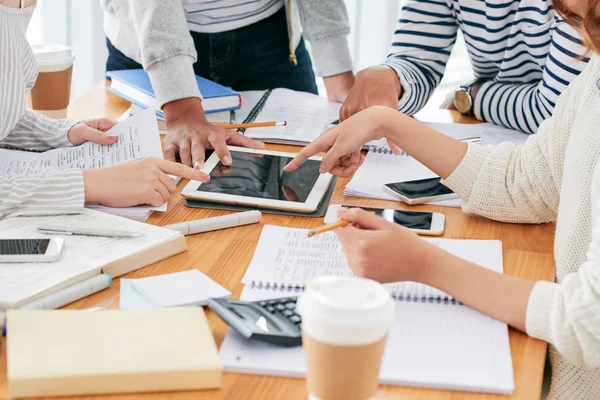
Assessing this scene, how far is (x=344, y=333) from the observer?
551 millimetres

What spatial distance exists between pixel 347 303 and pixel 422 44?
1.18m

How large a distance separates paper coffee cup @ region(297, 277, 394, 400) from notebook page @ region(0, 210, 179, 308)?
342 millimetres

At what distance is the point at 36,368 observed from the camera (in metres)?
0.64

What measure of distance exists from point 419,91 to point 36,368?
1.14 metres

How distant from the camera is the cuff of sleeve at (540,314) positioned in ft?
2.55

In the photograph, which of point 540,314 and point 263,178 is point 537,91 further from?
point 540,314

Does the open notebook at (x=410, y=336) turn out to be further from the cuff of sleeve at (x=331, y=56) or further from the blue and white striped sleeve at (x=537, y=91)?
the cuff of sleeve at (x=331, y=56)

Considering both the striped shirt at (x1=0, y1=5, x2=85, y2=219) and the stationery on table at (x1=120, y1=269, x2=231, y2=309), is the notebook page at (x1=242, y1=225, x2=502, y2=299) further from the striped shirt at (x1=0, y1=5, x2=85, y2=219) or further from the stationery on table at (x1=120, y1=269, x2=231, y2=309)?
the striped shirt at (x1=0, y1=5, x2=85, y2=219)

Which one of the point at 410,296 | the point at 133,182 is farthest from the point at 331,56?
the point at 410,296

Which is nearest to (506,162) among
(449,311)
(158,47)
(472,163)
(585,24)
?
(472,163)

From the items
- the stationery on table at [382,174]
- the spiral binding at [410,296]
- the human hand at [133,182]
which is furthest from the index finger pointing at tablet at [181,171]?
the spiral binding at [410,296]

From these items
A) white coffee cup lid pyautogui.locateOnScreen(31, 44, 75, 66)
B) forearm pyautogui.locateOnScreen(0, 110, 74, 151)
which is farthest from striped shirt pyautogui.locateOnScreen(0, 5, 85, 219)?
white coffee cup lid pyautogui.locateOnScreen(31, 44, 75, 66)

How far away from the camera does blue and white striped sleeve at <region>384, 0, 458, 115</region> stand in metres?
1.61

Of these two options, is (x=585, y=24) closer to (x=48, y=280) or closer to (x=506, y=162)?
(x=506, y=162)
